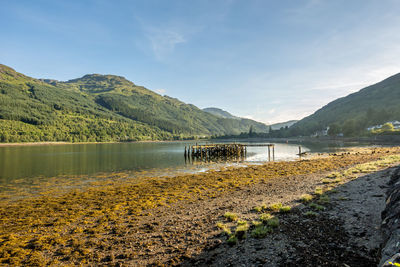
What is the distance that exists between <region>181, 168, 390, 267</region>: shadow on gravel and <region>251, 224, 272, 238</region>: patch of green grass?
0.52 feet

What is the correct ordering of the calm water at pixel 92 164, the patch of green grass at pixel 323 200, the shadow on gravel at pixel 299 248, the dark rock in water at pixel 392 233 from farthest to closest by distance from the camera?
the calm water at pixel 92 164
the patch of green grass at pixel 323 200
the shadow on gravel at pixel 299 248
the dark rock in water at pixel 392 233

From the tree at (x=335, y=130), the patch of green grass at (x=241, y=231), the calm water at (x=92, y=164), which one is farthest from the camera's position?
the tree at (x=335, y=130)

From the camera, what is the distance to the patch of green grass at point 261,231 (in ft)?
29.7

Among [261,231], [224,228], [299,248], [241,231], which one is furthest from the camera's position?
[224,228]

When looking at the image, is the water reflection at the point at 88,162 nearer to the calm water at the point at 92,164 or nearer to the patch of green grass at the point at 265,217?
the calm water at the point at 92,164

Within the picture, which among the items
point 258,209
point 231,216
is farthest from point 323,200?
point 231,216

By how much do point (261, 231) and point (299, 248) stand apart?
1.80 meters

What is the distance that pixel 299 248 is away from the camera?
771 cm

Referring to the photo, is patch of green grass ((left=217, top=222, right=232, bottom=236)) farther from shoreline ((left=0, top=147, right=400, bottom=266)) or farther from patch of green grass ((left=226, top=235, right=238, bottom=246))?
patch of green grass ((left=226, top=235, right=238, bottom=246))

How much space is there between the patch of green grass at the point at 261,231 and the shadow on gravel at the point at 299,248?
157 millimetres

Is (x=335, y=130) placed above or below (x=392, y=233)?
above

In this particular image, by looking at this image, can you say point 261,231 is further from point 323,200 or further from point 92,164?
point 92,164

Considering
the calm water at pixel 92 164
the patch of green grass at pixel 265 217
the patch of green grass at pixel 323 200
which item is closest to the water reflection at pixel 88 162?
the calm water at pixel 92 164

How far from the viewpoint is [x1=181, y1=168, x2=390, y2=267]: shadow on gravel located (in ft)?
22.4
